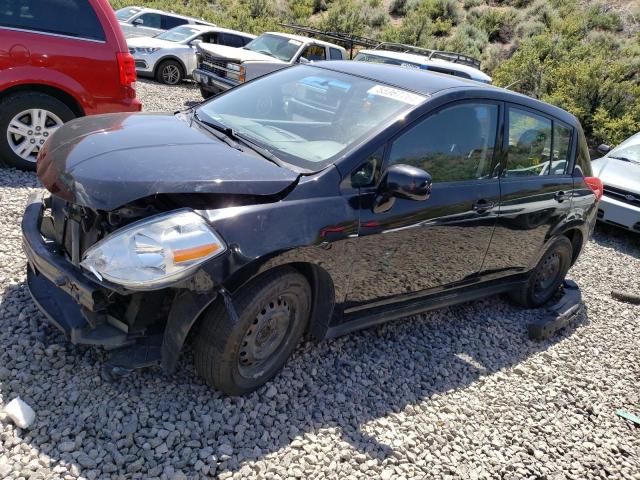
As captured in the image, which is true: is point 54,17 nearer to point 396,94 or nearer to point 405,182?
point 396,94

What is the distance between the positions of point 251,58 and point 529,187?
26.5ft

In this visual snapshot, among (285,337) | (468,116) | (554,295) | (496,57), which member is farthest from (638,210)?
(496,57)

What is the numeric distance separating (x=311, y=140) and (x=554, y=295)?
328 cm

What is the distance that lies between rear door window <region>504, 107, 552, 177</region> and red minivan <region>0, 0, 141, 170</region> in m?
3.68

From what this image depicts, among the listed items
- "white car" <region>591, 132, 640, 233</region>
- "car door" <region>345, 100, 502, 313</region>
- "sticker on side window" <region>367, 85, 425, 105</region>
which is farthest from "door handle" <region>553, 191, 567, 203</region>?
"white car" <region>591, 132, 640, 233</region>

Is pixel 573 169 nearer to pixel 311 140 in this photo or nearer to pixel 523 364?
pixel 523 364

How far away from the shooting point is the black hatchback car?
8.39ft

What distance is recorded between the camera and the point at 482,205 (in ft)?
12.5

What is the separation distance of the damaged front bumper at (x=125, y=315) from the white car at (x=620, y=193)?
6.70 m

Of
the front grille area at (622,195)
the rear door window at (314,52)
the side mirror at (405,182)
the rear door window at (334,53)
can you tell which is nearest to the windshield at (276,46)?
the rear door window at (314,52)

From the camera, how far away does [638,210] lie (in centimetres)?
747

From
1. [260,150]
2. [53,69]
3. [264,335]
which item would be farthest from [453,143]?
[53,69]

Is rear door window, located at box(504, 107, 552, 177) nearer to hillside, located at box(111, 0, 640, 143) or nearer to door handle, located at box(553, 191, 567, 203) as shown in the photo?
door handle, located at box(553, 191, 567, 203)

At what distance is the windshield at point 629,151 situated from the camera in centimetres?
855
